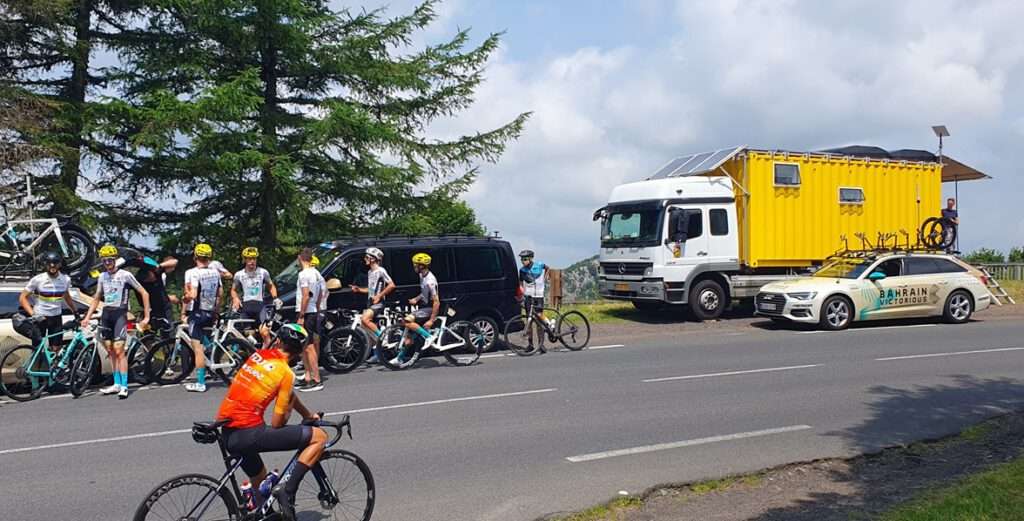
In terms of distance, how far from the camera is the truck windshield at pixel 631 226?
18656 mm

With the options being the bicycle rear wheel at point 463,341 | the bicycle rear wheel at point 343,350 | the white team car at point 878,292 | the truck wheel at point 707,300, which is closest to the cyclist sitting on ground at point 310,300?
the bicycle rear wheel at point 343,350

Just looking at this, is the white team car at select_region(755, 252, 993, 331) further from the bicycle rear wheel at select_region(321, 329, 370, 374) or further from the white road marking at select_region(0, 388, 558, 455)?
the bicycle rear wheel at select_region(321, 329, 370, 374)

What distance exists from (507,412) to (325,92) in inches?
525

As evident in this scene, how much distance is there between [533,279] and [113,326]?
6546 millimetres

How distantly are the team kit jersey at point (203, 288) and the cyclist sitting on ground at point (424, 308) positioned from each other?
2.68 meters

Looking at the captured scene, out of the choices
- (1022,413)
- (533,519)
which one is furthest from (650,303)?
(533,519)

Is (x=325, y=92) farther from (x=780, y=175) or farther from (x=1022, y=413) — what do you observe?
(x=1022, y=413)

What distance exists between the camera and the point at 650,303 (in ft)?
64.8

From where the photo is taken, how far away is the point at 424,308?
42.9 ft

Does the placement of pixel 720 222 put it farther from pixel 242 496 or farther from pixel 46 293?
pixel 242 496

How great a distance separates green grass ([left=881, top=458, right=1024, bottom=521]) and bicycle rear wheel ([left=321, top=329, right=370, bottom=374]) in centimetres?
833

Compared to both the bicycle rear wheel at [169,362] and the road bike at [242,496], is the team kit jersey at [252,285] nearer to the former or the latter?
the bicycle rear wheel at [169,362]

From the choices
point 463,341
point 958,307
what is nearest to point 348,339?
point 463,341

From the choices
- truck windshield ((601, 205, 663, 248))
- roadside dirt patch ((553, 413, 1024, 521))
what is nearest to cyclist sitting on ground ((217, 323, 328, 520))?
roadside dirt patch ((553, 413, 1024, 521))
